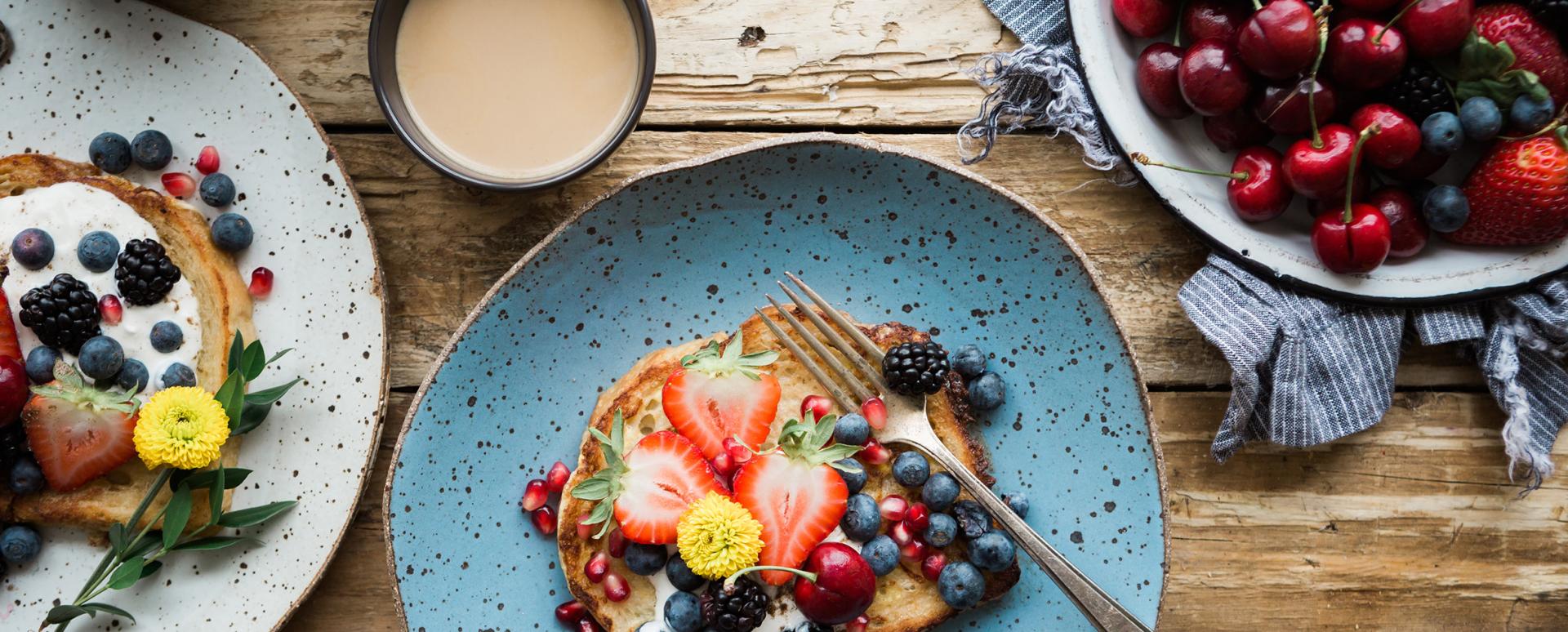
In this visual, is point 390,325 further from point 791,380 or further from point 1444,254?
point 1444,254

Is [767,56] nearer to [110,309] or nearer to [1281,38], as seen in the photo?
[1281,38]

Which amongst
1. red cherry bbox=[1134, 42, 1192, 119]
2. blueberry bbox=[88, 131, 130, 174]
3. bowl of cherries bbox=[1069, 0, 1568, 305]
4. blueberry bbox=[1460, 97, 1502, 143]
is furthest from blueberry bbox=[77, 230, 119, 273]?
blueberry bbox=[1460, 97, 1502, 143]

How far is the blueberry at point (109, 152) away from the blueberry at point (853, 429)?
132 cm

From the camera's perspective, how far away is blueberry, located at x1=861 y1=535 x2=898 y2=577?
160 cm

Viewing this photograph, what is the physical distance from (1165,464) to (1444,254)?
0.60 metres

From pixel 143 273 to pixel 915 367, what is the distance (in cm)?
129

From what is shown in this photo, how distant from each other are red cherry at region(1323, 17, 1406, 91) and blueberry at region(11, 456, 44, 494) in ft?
7.46

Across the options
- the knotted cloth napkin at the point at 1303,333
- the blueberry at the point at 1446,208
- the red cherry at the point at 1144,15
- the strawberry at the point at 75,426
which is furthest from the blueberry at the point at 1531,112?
the strawberry at the point at 75,426

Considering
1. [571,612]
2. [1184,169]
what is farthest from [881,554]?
[1184,169]

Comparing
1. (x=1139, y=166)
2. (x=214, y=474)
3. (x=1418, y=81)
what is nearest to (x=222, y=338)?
(x=214, y=474)

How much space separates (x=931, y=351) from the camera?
62.0 inches

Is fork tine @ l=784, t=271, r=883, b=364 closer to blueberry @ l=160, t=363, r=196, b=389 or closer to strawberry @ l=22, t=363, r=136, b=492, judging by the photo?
blueberry @ l=160, t=363, r=196, b=389

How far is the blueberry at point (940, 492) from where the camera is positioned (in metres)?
1.62

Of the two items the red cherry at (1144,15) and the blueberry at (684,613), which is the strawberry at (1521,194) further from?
the blueberry at (684,613)
